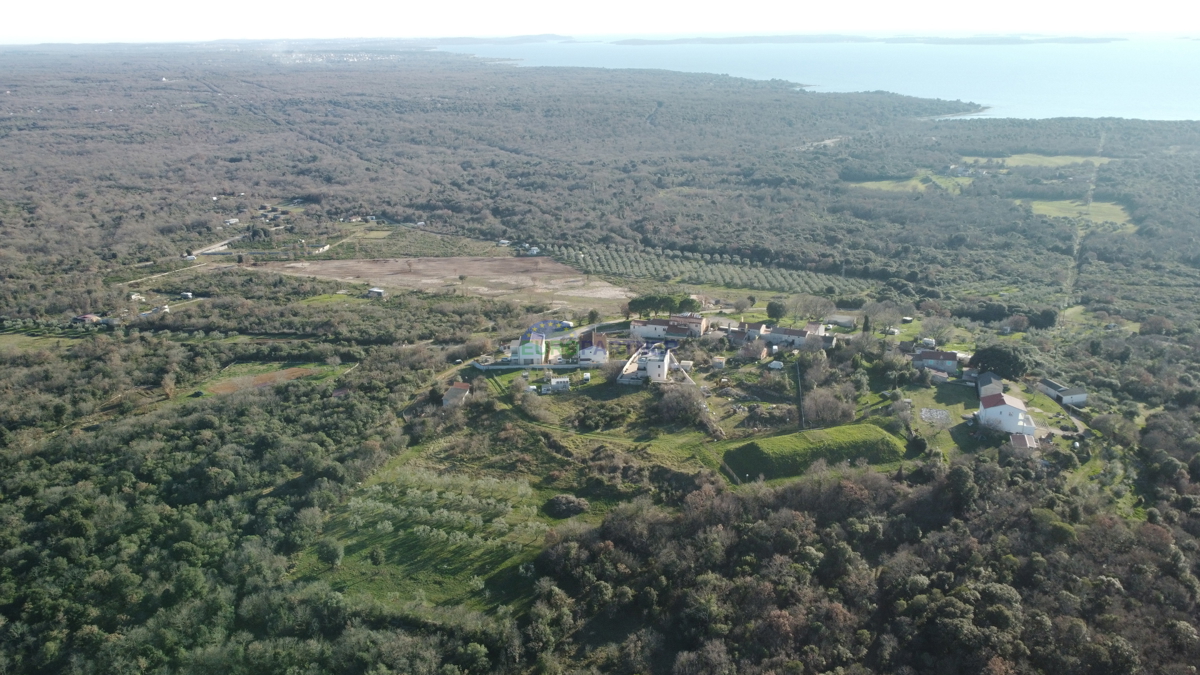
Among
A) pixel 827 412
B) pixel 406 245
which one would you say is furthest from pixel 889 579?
pixel 406 245

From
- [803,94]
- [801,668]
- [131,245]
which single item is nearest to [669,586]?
[801,668]

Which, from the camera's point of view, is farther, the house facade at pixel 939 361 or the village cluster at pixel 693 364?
the house facade at pixel 939 361

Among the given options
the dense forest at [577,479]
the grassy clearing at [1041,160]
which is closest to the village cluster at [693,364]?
the dense forest at [577,479]

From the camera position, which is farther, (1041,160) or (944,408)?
(1041,160)

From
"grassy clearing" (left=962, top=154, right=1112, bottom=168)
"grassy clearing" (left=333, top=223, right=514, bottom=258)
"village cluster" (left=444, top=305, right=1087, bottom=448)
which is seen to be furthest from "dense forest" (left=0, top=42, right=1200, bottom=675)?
"grassy clearing" (left=962, top=154, right=1112, bottom=168)

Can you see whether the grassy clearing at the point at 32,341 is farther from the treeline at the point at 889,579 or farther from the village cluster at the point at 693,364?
the treeline at the point at 889,579

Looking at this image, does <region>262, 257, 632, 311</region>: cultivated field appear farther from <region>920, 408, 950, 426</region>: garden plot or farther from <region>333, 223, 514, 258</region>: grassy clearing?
<region>920, 408, 950, 426</region>: garden plot

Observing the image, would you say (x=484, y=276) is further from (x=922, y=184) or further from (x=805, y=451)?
(x=922, y=184)
